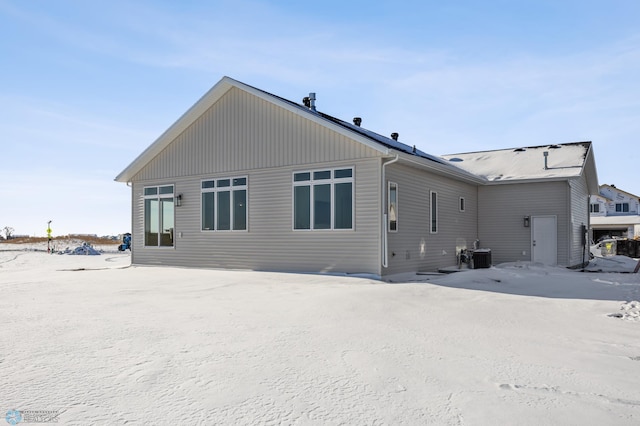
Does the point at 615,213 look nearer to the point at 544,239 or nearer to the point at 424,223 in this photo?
the point at 544,239

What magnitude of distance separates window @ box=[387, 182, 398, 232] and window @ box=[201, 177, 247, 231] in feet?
13.9

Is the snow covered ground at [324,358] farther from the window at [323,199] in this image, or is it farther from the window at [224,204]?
the window at [224,204]

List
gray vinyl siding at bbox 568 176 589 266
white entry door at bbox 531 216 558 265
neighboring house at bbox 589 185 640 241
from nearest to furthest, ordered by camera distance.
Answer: white entry door at bbox 531 216 558 265 → gray vinyl siding at bbox 568 176 589 266 → neighboring house at bbox 589 185 640 241

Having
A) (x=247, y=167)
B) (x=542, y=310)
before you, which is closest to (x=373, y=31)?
(x=247, y=167)

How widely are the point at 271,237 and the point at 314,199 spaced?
1709 millimetres

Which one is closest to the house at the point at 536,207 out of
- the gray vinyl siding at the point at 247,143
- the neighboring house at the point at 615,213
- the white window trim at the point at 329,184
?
the white window trim at the point at 329,184

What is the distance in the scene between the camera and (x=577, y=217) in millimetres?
18047

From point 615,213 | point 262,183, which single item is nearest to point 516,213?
point 262,183

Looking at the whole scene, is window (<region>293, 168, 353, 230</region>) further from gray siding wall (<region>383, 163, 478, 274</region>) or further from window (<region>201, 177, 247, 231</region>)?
window (<region>201, 177, 247, 231</region>)

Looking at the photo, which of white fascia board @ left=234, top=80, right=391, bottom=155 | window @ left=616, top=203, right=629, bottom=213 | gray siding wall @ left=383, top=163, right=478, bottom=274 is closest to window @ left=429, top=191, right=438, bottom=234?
gray siding wall @ left=383, top=163, right=478, bottom=274

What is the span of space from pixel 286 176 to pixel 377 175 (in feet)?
8.99

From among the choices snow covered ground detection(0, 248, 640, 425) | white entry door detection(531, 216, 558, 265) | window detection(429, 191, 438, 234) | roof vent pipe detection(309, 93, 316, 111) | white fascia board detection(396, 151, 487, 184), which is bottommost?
snow covered ground detection(0, 248, 640, 425)

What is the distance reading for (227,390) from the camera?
3625mm

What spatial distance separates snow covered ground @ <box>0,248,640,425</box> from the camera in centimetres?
329
